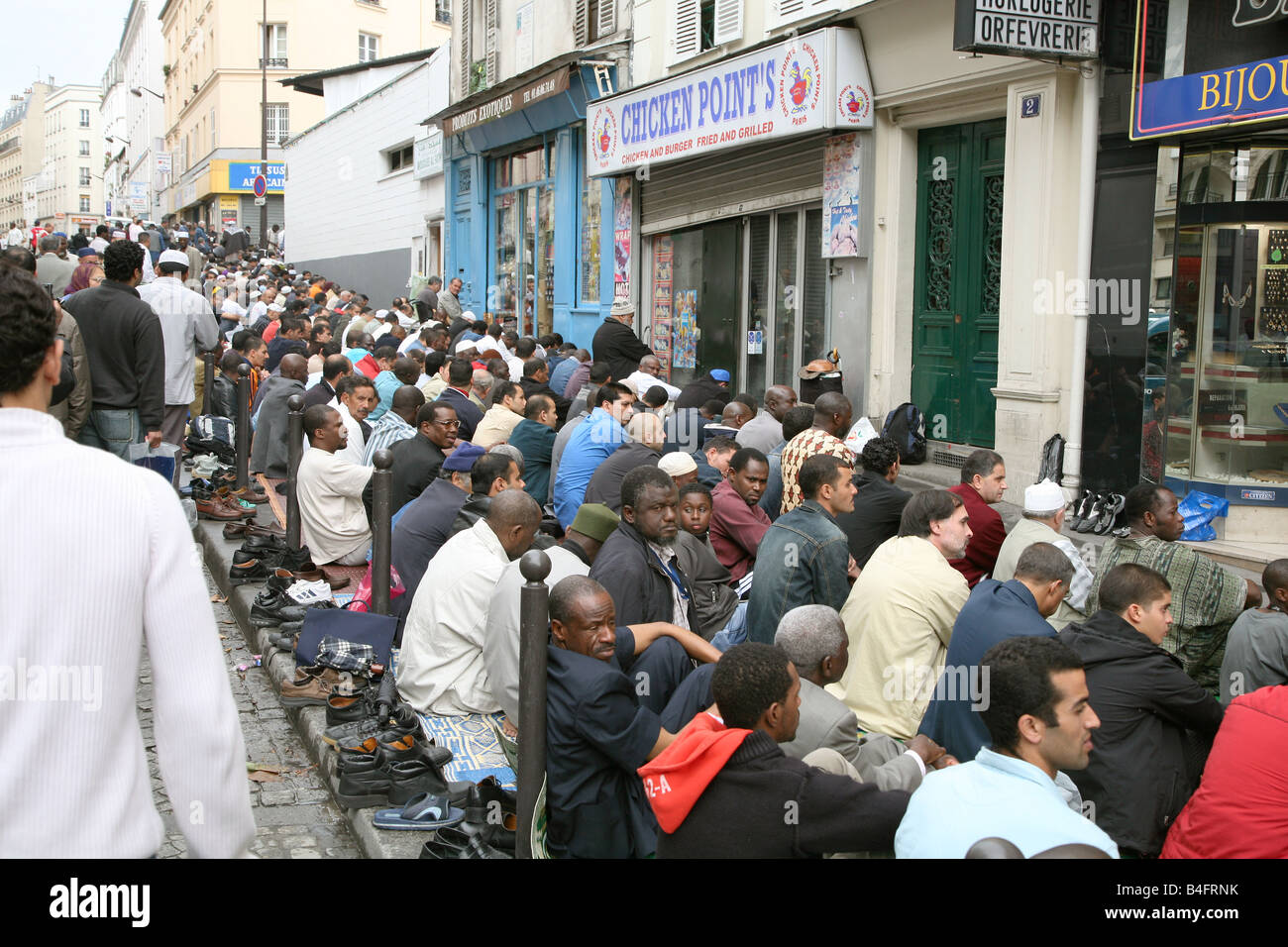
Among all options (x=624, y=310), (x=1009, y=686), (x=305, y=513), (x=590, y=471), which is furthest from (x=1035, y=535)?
(x=624, y=310)

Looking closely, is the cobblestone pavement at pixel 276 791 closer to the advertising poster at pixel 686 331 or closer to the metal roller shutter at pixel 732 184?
the metal roller shutter at pixel 732 184

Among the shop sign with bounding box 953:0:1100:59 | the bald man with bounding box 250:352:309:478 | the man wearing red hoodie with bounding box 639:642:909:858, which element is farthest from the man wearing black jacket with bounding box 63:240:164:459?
the shop sign with bounding box 953:0:1100:59

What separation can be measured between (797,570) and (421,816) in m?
1.90

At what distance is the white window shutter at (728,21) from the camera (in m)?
14.3

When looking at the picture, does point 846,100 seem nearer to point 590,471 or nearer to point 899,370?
point 899,370

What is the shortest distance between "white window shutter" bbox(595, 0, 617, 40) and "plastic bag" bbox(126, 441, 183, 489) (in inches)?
440

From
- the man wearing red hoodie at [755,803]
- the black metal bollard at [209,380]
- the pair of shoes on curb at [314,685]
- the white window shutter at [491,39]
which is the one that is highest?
the white window shutter at [491,39]

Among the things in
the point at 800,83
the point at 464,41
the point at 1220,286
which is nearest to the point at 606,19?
the point at 800,83

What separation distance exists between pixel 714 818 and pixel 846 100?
32.6 ft

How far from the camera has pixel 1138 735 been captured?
4.65m

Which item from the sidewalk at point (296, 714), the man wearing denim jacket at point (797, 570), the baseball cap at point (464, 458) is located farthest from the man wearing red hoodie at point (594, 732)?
the baseball cap at point (464, 458)

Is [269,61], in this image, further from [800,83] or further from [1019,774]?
[1019,774]

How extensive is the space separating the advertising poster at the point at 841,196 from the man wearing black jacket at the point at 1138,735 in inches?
321

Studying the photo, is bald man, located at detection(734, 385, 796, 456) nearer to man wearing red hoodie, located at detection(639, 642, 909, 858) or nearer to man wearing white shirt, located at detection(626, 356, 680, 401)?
man wearing white shirt, located at detection(626, 356, 680, 401)
